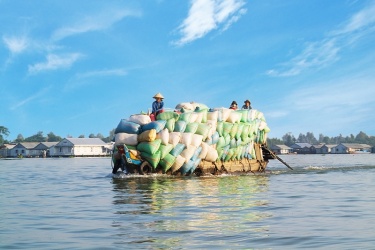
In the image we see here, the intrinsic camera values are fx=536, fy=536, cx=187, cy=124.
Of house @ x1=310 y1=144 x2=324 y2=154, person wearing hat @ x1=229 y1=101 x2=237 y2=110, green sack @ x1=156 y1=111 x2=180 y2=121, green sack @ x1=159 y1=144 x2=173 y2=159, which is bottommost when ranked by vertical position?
green sack @ x1=159 y1=144 x2=173 y2=159

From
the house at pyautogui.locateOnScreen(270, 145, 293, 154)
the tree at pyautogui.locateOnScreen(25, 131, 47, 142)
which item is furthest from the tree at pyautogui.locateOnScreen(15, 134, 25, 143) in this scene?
the house at pyautogui.locateOnScreen(270, 145, 293, 154)

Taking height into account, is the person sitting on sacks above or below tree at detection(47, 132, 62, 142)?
below

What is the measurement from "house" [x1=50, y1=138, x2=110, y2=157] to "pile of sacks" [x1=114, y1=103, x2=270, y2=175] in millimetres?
71272

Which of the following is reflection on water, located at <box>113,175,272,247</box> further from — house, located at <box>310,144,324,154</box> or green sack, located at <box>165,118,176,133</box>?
house, located at <box>310,144,324,154</box>

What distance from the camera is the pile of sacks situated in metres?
19.2

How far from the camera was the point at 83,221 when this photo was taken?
8.53 metres

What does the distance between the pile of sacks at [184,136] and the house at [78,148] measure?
7127cm

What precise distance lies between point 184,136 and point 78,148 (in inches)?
2914

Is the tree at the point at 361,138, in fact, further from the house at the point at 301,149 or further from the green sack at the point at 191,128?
the green sack at the point at 191,128

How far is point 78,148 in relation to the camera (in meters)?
91.3

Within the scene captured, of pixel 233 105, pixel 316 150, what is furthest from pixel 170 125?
pixel 316 150

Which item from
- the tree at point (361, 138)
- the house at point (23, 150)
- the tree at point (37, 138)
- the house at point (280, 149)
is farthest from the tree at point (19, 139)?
the tree at point (361, 138)

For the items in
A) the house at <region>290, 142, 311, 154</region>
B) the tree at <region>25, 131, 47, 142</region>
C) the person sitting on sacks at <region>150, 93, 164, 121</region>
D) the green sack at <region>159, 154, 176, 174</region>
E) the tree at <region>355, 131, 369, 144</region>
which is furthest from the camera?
the tree at <region>355, 131, 369, 144</region>

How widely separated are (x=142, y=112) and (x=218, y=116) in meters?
3.16
